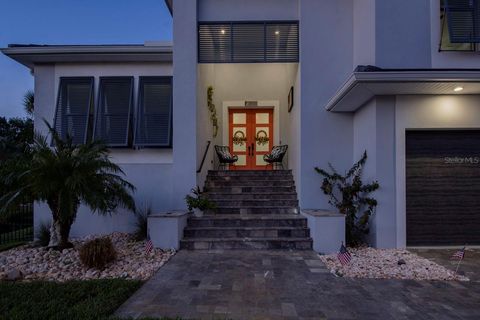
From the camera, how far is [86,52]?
7.71 meters

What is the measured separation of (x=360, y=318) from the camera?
345 centimetres

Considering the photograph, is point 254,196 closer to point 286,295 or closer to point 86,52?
point 286,295

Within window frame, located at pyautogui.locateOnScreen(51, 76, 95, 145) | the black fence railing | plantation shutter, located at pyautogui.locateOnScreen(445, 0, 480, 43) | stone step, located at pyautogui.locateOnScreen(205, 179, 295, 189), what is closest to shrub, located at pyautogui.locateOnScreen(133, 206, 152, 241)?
stone step, located at pyautogui.locateOnScreen(205, 179, 295, 189)

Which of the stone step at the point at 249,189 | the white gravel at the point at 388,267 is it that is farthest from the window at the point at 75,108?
the white gravel at the point at 388,267

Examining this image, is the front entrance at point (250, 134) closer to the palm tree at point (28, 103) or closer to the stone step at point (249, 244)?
the stone step at point (249, 244)

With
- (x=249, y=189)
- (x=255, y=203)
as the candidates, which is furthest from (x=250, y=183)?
(x=255, y=203)

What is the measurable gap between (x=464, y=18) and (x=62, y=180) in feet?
27.6

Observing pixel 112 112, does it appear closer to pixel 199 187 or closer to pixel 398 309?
pixel 199 187

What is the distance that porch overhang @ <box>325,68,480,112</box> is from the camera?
17.7 ft

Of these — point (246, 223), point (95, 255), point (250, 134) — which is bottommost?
point (95, 255)

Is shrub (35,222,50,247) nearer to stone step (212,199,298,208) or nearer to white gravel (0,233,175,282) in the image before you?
white gravel (0,233,175,282)

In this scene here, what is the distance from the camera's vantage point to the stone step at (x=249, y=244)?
6.31 m

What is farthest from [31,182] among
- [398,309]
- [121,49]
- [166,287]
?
[398,309]

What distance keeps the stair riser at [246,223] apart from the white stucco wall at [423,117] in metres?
2.01
